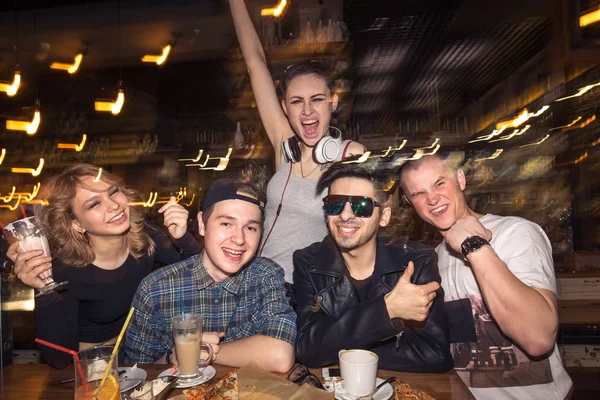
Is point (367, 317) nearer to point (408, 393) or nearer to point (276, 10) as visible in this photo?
point (408, 393)

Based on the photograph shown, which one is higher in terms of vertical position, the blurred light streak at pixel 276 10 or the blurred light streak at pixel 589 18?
the blurred light streak at pixel 276 10

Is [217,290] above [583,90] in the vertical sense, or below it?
below

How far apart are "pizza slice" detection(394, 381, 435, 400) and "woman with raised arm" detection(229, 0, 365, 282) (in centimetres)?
112

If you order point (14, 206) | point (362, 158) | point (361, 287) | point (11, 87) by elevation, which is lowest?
point (361, 287)

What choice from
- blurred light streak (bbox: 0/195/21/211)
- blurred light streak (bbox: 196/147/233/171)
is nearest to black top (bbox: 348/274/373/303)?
blurred light streak (bbox: 196/147/233/171)

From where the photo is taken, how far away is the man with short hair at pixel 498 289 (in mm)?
1707

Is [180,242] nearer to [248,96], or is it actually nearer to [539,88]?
[248,96]

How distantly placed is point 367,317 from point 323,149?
118cm

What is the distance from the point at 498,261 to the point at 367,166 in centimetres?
96

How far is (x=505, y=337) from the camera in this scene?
1.91 metres

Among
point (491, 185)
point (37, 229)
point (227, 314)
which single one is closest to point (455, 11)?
point (491, 185)

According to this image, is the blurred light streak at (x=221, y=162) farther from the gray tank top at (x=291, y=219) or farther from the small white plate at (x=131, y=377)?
the small white plate at (x=131, y=377)

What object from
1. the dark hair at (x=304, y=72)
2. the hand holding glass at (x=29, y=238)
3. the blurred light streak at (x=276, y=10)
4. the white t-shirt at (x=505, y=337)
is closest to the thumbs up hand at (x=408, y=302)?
the white t-shirt at (x=505, y=337)

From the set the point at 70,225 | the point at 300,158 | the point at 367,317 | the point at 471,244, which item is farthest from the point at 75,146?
the point at 471,244
